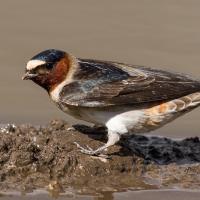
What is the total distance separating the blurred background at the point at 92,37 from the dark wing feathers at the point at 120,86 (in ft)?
3.73

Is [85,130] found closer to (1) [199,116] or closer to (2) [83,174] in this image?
(2) [83,174]

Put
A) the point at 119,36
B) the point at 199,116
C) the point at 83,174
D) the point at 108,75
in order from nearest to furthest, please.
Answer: the point at 83,174, the point at 108,75, the point at 199,116, the point at 119,36

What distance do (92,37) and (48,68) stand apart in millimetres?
3415

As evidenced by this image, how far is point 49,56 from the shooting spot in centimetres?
877

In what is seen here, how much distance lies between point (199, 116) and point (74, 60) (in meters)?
1.84

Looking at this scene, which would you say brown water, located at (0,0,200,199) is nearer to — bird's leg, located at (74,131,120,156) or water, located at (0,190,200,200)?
bird's leg, located at (74,131,120,156)

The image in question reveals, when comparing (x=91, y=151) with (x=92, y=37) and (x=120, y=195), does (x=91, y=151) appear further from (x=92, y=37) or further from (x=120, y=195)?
(x=92, y=37)

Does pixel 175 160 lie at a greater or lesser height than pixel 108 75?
lesser

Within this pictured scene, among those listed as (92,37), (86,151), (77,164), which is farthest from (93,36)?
(77,164)

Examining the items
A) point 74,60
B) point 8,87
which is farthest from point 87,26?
point 74,60

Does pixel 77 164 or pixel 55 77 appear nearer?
pixel 77 164

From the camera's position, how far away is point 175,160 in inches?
353

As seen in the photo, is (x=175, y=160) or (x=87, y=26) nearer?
(x=175, y=160)

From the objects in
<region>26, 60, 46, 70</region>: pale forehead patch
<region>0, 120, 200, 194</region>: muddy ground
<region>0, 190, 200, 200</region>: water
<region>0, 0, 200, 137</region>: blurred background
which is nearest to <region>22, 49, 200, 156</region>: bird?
<region>26, 60, 46, 70</region>: pale forehead patch
